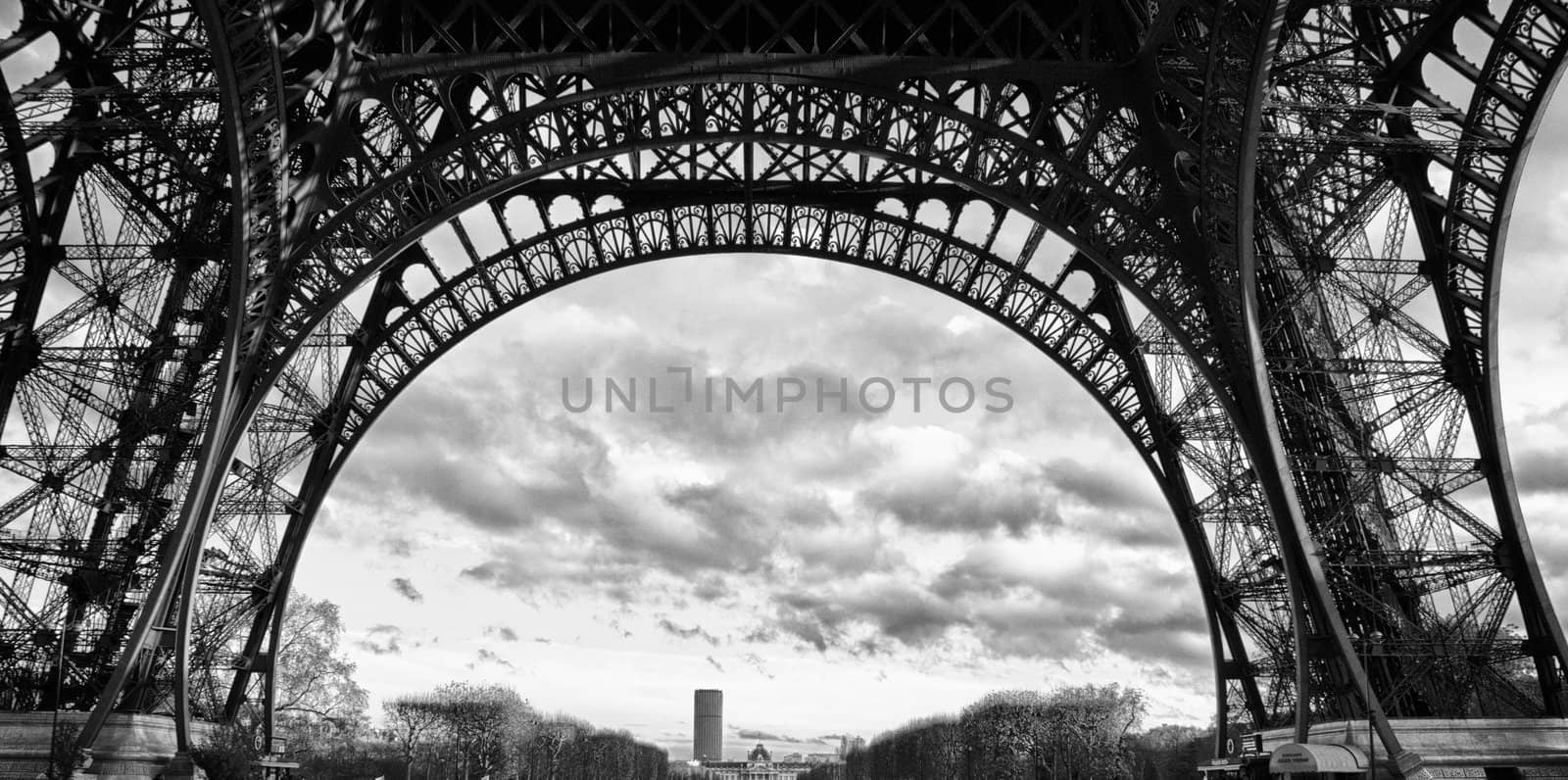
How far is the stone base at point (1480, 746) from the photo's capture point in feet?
77.5

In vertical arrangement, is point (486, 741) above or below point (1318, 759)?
below

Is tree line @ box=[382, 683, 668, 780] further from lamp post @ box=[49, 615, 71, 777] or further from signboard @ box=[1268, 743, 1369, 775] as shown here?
signboard @ box=[1268, 743, 1369, 775]

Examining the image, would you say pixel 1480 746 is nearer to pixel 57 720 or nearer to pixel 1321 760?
pixel 1321 760

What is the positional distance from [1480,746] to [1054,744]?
4761 centimetres

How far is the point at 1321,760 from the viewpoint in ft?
77.5

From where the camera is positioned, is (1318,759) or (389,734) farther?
(389,734)

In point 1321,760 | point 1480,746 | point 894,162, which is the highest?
point 894,162

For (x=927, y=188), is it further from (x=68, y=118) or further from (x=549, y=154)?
(x=68, y=118)

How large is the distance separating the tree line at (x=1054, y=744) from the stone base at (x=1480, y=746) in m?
43.5

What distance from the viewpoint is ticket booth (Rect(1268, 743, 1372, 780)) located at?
77.2 feet

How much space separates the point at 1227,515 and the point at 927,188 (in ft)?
42.3

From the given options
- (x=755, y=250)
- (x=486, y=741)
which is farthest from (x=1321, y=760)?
(x=486, y=741)

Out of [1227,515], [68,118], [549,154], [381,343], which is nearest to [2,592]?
[68,118]

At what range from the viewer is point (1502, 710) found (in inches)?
991
